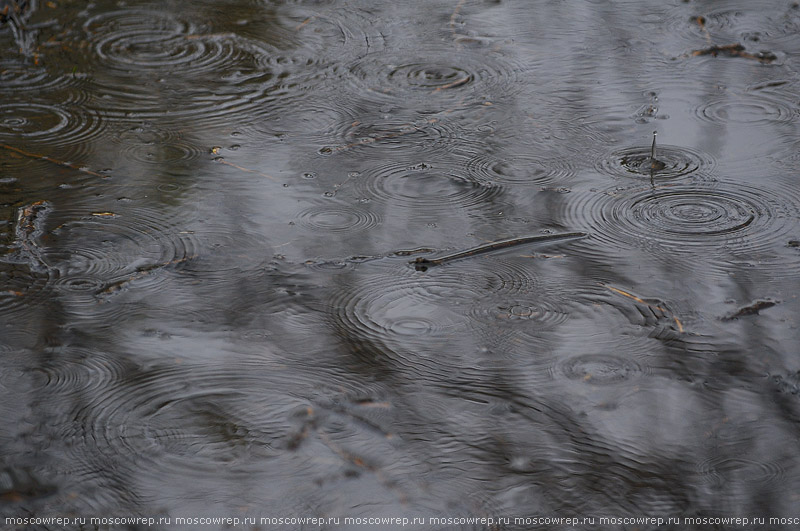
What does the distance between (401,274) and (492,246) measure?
0.27m

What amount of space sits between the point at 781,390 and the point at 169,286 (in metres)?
1.46

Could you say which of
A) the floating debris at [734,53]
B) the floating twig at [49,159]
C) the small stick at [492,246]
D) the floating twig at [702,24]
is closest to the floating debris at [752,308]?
the small stick at [492,246]

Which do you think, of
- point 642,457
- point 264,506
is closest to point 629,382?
point 642,457

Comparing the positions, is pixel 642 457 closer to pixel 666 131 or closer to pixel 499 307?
pixel 499 307

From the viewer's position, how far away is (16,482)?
64.4 inches

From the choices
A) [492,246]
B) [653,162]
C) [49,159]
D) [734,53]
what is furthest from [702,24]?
[49,159]

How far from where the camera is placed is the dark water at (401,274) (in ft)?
5.39

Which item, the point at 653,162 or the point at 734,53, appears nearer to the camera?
the point at 653,162

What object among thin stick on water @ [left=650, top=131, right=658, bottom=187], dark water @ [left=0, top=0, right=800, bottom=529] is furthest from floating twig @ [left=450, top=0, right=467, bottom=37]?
thin stick on water @ [left=650, top=131, right=658, bottom=187]

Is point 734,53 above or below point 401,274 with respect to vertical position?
above

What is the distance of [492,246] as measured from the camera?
2.24 metres

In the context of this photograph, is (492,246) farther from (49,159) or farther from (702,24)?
(702,24)

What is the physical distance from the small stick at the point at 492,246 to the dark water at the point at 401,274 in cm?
3

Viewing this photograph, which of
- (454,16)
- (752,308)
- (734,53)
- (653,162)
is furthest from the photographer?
(454,16)
